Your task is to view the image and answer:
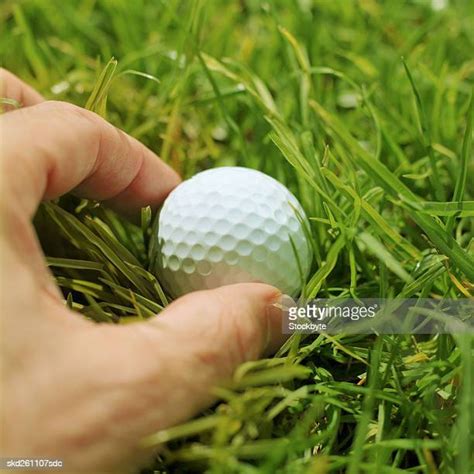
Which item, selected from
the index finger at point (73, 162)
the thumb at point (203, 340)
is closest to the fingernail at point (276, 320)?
the thumb at point (203, 340)

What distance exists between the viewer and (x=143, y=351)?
0.97 metres

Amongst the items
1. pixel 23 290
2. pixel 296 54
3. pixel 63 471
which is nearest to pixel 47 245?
pixel 23 290

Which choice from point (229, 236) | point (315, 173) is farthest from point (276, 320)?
point (315, 173)

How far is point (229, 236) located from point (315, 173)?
28 centimetres

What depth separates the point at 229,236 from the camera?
1.32 m

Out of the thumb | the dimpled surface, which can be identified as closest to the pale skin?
the thumb

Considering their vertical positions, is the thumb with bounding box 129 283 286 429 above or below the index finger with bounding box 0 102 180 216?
below

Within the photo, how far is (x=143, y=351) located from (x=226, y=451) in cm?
19

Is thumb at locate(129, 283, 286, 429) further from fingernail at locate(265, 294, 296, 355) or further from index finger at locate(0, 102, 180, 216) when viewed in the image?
index finger at locate(0, 102, 180, 216)

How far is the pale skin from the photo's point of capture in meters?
0.91

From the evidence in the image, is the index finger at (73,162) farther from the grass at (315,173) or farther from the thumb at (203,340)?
the thumb at (203,340)

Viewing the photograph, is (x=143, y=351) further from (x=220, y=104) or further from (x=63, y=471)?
(x=220, y=104)

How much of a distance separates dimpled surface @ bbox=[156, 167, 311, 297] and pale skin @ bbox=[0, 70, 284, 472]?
0.12 metres

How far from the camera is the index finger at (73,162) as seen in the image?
3.44ft
